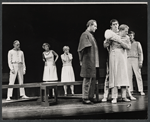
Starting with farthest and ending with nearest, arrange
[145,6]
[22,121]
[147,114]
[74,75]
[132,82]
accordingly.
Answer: [74,75], [132,82], [145,6], [147,114], [22,121]

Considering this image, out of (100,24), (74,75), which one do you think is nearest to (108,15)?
(100,24)

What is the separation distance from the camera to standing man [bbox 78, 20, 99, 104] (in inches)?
194

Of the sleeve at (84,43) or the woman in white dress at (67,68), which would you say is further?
the woman in white dress at (67,68)

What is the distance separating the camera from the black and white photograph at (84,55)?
4.80 m

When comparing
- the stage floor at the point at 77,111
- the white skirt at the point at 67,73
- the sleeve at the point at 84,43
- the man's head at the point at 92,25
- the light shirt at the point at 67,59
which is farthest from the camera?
the white skirt at the point at 67,73

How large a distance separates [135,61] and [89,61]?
1.31 m

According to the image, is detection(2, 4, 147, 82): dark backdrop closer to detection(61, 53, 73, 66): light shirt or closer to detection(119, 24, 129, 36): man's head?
detection(119, 24, 129, 36): man's head

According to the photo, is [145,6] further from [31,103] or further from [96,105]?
[31,103]

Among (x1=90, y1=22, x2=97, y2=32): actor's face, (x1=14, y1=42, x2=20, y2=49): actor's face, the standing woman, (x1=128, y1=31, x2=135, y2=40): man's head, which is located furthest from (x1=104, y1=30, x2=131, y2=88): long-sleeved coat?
(x1=14, y1=42, x2=20, y2=49): actor's face

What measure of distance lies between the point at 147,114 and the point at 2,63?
9.99 feet

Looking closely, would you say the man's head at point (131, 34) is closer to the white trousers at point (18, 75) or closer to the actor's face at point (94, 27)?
the actor's face at point (94, 27)

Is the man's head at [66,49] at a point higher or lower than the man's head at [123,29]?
lower

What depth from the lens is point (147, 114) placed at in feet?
16.1

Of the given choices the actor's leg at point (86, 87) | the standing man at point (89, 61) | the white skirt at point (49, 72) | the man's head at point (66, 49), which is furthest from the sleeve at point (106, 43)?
the white skirt at point (49, 72)
